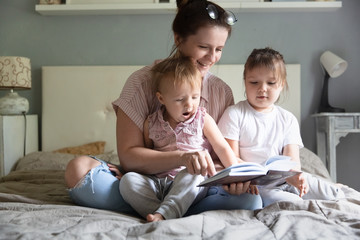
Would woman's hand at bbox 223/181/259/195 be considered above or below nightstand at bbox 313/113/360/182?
below

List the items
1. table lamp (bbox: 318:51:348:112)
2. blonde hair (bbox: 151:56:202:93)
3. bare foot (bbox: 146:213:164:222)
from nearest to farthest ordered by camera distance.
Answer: bare foot (bbox: 146:213:164:222) → blonde hair (bbox: 151:56:202:93) → table lamp (bbox: 318:51:348:112)

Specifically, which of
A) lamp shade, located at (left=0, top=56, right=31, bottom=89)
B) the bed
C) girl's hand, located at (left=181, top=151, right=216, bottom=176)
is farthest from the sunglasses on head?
lamp shade, located at (left=0, top=56, right=31, bottom=89)

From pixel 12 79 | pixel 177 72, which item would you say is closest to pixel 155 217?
pixel 177 72

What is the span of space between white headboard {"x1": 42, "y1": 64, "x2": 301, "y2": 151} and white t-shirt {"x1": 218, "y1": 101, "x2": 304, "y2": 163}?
154 cm

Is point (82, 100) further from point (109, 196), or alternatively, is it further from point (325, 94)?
point (109, 196)

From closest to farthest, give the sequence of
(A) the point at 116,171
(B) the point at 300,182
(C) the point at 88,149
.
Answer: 1. (B) the point at 300,182
2. (A) the point at 116,171
3. (C) the point at 88,149

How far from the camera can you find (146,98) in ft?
5.07

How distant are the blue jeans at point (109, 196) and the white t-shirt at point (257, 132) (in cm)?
30

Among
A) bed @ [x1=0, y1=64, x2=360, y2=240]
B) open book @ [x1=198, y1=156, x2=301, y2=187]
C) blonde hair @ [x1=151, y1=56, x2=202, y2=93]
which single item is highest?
blonde hair @ [x1=151, y1=56, x2=202, y2=93]

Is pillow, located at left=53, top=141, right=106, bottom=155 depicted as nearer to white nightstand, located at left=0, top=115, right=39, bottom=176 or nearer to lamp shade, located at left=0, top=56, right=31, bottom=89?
white nightstand, located at left=0, top=115, right=39, bottom=176

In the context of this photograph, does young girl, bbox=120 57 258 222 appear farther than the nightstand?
No

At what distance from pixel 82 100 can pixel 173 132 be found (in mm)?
1928

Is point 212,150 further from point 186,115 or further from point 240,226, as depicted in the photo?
point 240,226

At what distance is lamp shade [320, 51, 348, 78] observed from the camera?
3.01 meters
